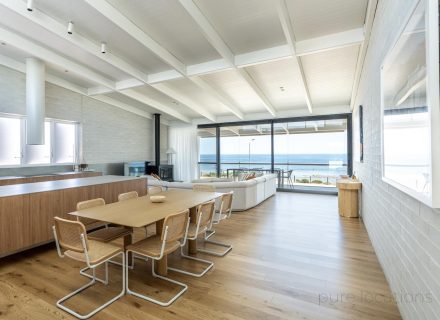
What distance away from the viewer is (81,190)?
3402 mm

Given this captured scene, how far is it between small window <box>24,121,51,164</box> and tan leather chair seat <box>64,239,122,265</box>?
175 inches

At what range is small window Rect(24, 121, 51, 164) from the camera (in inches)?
211

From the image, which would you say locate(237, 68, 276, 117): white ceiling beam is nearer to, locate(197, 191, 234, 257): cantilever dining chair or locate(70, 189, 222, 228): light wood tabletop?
locate(197, 191, 234, 257): cantilever dining chair

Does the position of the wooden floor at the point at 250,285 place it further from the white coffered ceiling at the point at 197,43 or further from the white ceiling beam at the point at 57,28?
the white ceiling beam at the point at 57,28

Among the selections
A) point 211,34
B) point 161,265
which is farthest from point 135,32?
point 161,265

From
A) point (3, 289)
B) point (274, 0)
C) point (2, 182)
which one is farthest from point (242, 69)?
point (2, 182)

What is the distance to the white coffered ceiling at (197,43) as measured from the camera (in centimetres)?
319

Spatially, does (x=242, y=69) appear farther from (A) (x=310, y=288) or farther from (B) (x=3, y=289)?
(B) (x=3, y=289)

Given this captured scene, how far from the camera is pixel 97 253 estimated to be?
195 cm

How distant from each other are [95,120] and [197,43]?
4.32 m

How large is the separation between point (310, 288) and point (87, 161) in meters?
6.43

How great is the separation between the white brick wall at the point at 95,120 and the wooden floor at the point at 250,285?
3896 mm

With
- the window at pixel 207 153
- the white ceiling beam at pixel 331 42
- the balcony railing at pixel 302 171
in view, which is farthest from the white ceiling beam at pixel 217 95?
the white ceiling beam at pixel 331 42

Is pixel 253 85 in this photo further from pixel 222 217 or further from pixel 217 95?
pixel 222 217
